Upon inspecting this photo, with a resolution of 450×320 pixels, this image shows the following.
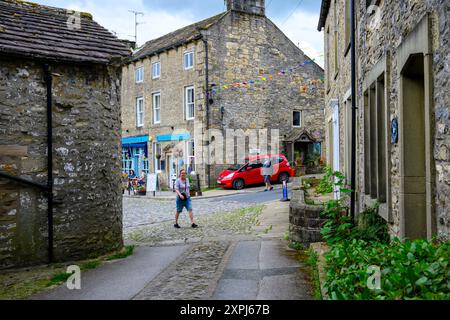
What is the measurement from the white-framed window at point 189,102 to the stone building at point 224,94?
57 millimetres

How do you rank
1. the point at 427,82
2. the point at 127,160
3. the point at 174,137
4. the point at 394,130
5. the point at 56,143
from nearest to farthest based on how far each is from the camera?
the point at 427,82
the point at 394,130
the point at 56,143
the point at 174,137
the point at 127,160

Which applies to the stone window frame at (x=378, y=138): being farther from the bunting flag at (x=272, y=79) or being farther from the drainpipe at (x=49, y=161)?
the bunting flag at (x=272, y=79)

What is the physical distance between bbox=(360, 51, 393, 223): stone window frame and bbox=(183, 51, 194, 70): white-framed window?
63.4ft

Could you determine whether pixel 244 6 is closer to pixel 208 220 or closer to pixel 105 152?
pixel 208 220

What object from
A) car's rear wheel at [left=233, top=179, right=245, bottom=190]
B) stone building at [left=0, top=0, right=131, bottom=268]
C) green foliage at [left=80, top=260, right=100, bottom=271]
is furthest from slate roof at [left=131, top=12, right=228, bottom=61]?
green foliage at [left=80, top=260, right=100, bottom=271]

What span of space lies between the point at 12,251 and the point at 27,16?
475cm

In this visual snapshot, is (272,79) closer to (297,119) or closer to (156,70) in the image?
(297,119)

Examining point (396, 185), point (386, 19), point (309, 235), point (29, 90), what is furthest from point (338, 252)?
point (29, 90)

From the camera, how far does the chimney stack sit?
26312 mm

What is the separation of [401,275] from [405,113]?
2.44 metres

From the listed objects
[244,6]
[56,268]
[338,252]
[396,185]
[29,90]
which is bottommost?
[56,268]

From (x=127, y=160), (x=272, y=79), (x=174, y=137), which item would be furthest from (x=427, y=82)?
(x=127, y=160)

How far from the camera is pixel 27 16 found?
9.35 m

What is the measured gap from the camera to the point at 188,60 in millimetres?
26344
